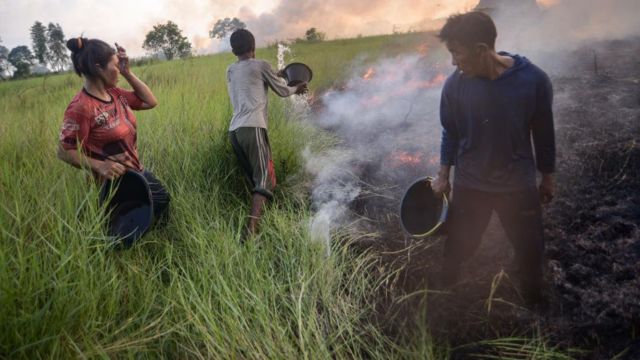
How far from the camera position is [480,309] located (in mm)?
2531

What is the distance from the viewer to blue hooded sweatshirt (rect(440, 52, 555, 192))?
203 centimetres

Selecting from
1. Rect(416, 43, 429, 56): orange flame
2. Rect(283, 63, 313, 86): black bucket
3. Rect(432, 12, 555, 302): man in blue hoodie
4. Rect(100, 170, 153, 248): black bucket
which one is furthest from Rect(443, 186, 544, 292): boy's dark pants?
Rect(416, 43, 429, 56): orange flame

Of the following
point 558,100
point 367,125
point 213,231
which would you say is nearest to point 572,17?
point 558,100

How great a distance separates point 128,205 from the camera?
278 cm

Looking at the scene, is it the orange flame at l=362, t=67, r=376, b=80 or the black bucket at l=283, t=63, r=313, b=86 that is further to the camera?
the orange flame at l=362, t=67, r=376, b=80

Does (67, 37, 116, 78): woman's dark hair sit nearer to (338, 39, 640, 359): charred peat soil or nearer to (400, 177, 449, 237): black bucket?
(400, 177, 449, 237): black bucket

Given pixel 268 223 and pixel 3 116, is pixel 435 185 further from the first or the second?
pixel 3 116

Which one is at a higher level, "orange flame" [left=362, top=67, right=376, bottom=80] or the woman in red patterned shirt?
"orange flame" [left=362, top=67, right=376, bottom=80]

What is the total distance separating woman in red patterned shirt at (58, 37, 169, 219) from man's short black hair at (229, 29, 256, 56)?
99cm

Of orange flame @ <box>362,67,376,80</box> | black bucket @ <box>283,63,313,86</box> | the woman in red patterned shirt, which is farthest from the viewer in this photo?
orange flame @ <box>362,67,376,80</box>

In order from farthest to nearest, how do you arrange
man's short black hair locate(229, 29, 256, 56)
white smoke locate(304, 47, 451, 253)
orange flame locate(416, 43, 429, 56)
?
orange flame locate(416, 43, 429, 56) → white smoke locate(304, 47, 451, 253) → man's short black hair locate(229, 29, 256, 56)

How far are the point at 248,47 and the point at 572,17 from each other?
16.3 metres

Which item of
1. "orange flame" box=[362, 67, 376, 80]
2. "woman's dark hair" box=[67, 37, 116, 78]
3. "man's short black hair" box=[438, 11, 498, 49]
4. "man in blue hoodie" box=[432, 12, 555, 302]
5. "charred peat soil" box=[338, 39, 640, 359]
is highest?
"orange flame" box=[362, 67, 376, 80]

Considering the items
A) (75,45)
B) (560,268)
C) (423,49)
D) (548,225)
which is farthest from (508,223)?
(423,49)
